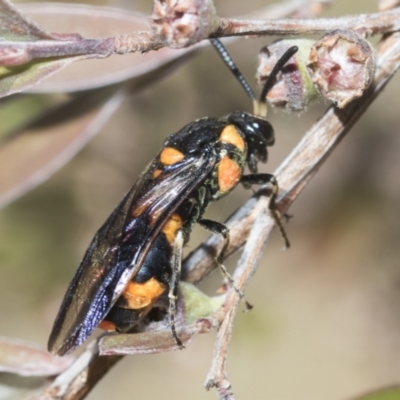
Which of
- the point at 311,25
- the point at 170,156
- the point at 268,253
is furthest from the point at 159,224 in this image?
the point at 268,253

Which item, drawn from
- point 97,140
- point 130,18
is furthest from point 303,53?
point 97,140

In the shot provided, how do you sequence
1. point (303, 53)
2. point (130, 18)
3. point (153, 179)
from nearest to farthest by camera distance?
point (303, 53)
point (153, 179)
point (130, 18)

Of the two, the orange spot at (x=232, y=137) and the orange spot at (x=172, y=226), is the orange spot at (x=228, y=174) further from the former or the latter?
the orange spot at (x=172, y=226)

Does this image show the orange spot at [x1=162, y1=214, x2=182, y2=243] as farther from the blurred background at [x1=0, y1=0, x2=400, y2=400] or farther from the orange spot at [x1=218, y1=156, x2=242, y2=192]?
the blurred background at [x1=0, y1=0, x2=400, y2=400]

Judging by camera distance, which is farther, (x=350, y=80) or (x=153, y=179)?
(x=153, y=179)

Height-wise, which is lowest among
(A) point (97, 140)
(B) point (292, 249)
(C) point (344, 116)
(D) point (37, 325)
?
(B) point (292, 249)

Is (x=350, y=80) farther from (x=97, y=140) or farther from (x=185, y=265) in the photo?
(x=97, y=140)

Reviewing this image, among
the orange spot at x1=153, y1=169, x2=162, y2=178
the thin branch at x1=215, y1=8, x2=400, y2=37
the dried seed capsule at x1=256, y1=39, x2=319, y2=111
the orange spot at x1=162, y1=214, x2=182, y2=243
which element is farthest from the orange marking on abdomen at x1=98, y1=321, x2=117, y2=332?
the thin branch at x1=215, y1=8, x2=400, y2=37
